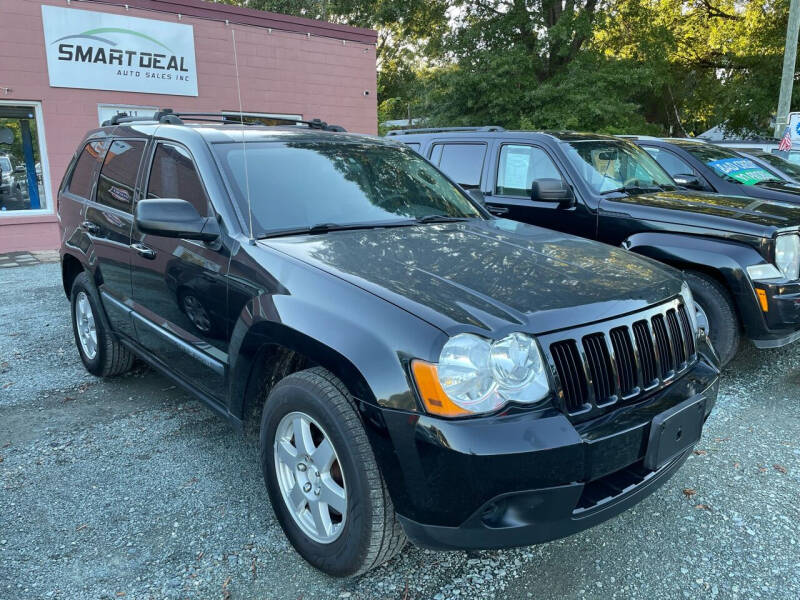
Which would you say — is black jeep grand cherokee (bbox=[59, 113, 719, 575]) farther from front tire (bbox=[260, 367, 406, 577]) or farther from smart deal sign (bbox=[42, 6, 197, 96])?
smart deal sign (bbox=[42, 6, 197, 96])

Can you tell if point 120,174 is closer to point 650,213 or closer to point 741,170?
point 650,213

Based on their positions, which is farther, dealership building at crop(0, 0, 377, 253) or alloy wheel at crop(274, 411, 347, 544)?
dealership building at crop(0, 0, 377, 253)

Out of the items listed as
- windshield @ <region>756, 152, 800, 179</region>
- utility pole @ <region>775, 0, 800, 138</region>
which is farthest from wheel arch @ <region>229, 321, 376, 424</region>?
utility pole @ <region>775, 0, 800, 138</region>

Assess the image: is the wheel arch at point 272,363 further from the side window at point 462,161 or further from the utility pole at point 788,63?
the utility pole at point 788,63

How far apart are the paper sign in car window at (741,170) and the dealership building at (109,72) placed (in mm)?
6842

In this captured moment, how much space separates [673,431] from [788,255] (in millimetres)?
2753

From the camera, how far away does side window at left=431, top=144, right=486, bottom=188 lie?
6038 mm

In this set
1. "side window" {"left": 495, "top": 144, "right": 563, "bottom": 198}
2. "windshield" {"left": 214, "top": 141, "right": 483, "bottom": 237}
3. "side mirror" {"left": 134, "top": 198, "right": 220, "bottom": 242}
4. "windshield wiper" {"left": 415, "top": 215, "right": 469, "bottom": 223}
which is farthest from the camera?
"side window" {"left": 495, "top": 144, "right": 563, "bottom": 198}

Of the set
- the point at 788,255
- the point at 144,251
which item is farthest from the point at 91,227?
the point at 788,255

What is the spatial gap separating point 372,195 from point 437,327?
57.7 inches

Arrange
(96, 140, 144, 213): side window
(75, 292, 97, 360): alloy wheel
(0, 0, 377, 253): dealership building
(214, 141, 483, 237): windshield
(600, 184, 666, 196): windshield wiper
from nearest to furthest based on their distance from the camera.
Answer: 1. (214, 141, 483, 237): windshield
2. (96, 140, 144, 213): side window
3. (75, 292, 97, 360): alloy wheel
4. (600, 184, 666, 196): windshield wiper
5. (0, 0, 377, 253): dealership building

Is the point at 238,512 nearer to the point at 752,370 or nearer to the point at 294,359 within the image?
the point at 294,359

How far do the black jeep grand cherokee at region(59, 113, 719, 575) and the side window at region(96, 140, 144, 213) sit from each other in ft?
0.64

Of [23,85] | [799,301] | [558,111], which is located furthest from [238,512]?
[558,111]
